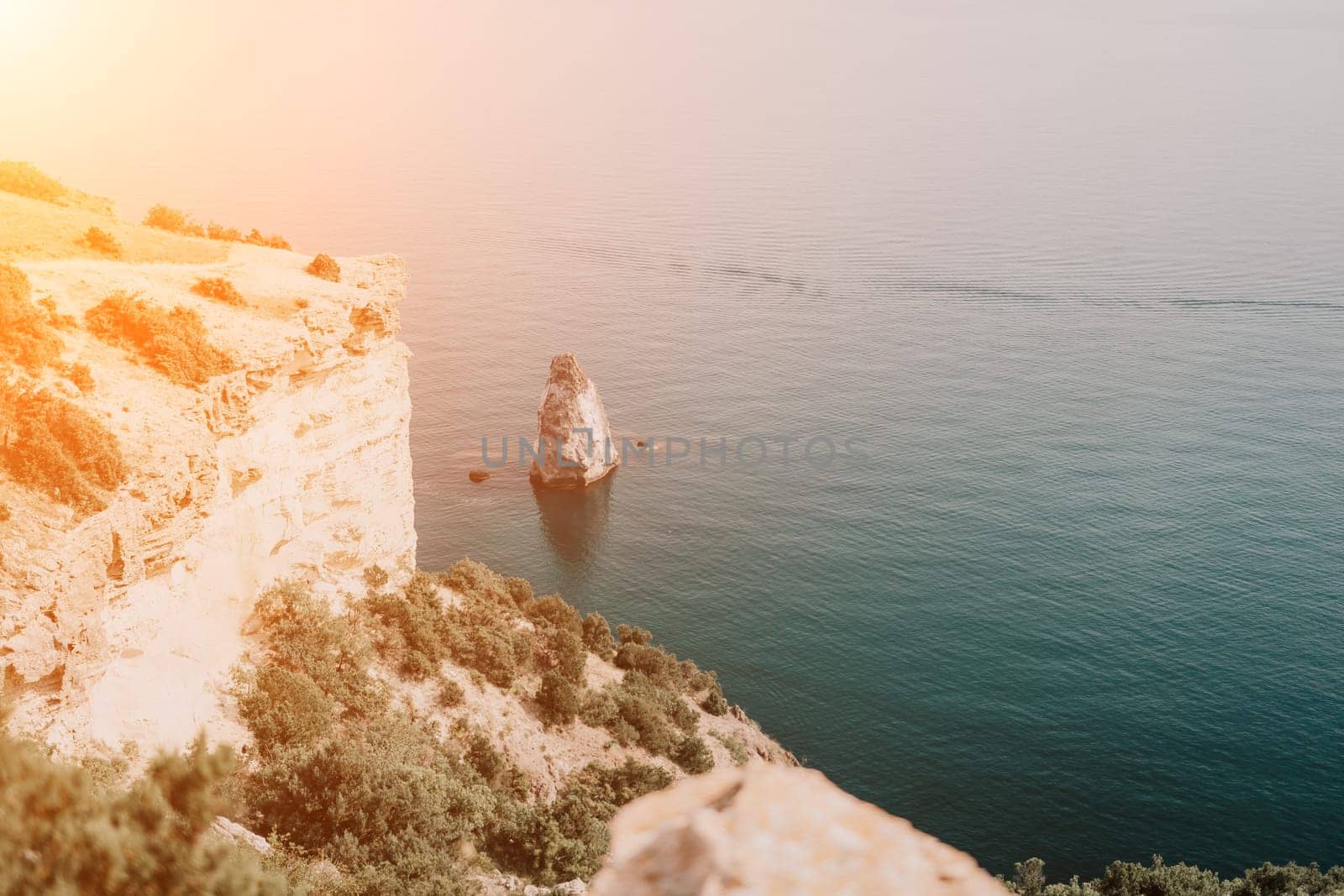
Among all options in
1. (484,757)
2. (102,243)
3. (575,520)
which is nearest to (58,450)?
(102,243)

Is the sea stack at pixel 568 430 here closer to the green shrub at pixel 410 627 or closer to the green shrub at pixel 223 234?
the green shrub at pixel 410 627

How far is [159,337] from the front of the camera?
87.3 feet

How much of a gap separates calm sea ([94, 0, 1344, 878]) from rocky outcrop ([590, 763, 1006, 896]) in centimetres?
4810

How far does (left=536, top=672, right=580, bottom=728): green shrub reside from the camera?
1510 inches

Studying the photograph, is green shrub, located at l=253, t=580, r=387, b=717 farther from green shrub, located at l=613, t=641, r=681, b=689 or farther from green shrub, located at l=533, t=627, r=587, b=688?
green shrub, located at l=613, t=641, r=681, b=689

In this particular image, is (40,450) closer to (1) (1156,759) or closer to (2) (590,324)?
(1) (1156,759)

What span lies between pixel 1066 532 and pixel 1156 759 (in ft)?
85.1

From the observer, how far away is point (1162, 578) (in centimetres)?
6925

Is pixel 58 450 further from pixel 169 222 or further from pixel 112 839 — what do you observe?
pixel 169 222

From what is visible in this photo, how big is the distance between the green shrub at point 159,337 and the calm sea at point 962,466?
38928 millimetres

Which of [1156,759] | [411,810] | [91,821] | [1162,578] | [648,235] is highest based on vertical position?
[648,235]

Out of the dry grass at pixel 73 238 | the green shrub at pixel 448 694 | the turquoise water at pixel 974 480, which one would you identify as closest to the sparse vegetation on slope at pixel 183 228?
the dry grass at pixel 73 238

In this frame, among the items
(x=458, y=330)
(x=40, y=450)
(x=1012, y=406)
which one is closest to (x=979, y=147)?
(x=1012, y=406)

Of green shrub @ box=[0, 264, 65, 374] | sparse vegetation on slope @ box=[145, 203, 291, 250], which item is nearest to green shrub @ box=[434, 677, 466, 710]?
green shrub @ box=[0, 264, 65, 374]
